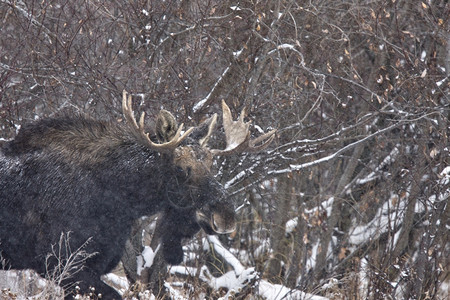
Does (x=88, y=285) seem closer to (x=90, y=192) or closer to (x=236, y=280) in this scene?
(x=90, y=192)

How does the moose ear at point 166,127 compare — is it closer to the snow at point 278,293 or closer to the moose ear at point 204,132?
the moose ear at point 204,132

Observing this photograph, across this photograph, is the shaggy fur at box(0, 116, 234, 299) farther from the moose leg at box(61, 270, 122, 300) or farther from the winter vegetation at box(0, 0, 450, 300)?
the winter vegetation at box(0, 0, 450, 300)

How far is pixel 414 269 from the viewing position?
6270mm

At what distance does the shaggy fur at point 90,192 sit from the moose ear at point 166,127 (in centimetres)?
14

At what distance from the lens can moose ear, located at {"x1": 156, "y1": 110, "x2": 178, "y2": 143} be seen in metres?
4.99

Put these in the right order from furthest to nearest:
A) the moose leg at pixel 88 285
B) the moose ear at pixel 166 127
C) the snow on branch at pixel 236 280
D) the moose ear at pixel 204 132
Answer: the snow on branch at pixel 236 280
the moose ear at pixel 204 132
the moose ear at pixel 166 127
the moose leg at pixel 88 285

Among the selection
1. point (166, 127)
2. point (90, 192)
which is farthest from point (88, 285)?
point (166, 127)

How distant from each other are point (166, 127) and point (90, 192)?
754mm

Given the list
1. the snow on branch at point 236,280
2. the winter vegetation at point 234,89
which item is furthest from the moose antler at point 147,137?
the snow on branch at point 236,280

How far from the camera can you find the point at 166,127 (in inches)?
198

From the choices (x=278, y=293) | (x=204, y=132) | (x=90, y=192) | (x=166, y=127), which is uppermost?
(x=204, y=132)

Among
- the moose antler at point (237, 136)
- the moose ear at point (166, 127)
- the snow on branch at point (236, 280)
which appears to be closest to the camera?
the moose ear at point (166, 127)

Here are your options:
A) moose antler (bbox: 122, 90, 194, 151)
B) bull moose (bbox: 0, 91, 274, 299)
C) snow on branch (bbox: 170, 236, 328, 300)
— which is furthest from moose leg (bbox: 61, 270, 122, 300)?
snow on branch (bbox: 170, 236, 328, 300)

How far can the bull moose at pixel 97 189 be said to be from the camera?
4871 mm
